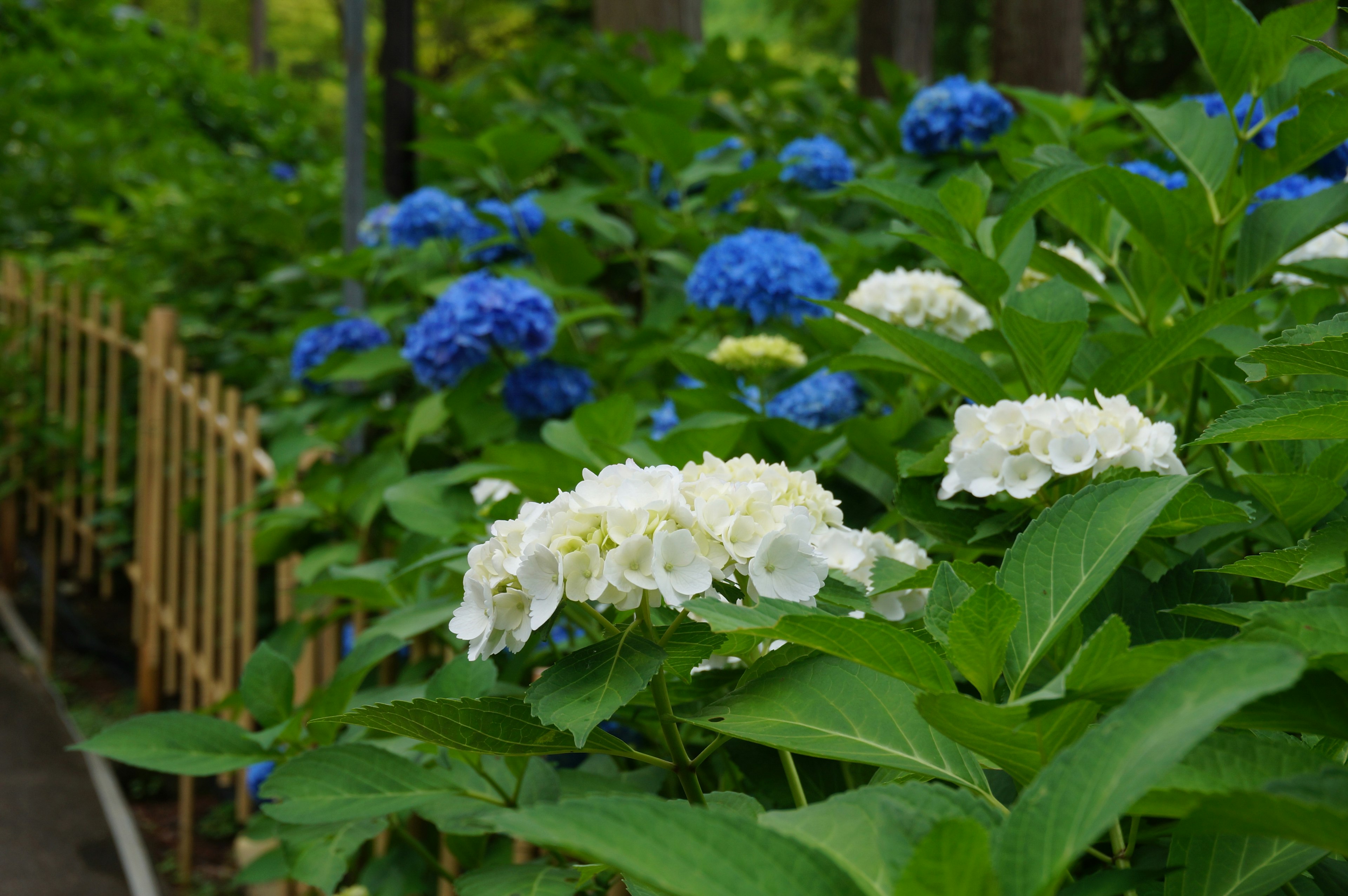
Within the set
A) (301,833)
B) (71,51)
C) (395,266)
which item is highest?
(71,51)

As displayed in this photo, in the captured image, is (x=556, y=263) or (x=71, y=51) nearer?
(x=556, y=263)

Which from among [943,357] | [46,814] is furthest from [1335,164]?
[46,814]

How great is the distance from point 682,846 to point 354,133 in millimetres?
2949

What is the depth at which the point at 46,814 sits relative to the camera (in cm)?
388

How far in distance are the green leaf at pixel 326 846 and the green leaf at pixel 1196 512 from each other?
3.27 feet

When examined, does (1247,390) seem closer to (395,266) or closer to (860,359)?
(860,359)

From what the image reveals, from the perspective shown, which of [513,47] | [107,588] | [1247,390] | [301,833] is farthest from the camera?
[513,47]

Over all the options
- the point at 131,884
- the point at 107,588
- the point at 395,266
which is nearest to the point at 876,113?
the point at 395,266

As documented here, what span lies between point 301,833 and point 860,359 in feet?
2.99

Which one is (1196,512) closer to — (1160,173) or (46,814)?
(1160,173)

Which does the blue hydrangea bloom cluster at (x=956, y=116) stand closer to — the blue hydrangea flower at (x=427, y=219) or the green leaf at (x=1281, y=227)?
the blue hydrangea flower at (x=427, y=219)

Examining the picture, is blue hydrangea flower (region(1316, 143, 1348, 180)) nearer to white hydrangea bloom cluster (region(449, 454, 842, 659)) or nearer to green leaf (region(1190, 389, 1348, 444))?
green leaf (region(1190, 389, 1348, 444))

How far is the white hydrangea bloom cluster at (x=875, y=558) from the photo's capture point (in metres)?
1.12

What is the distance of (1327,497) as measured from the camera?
3.21ft
